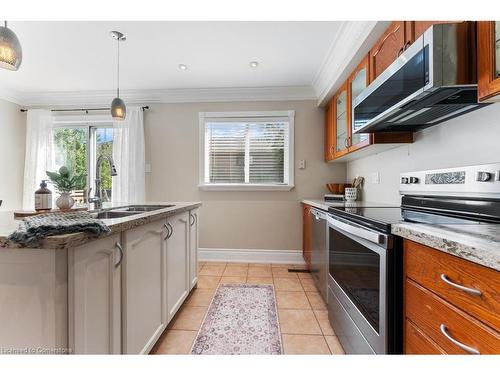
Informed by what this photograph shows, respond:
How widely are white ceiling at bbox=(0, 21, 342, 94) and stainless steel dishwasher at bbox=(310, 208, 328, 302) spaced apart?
5.32 ft

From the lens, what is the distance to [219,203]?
3385 mm

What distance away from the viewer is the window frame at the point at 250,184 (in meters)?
3.28

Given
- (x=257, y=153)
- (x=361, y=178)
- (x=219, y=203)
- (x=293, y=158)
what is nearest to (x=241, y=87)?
(x=257, y=153)

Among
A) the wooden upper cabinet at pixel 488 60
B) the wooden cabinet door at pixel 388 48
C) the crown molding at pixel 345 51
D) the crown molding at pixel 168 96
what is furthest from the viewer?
the crown molding at pixel 168 96

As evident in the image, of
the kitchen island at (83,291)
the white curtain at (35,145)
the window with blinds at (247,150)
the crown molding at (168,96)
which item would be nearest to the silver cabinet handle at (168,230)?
the kitchen island at (83,291)

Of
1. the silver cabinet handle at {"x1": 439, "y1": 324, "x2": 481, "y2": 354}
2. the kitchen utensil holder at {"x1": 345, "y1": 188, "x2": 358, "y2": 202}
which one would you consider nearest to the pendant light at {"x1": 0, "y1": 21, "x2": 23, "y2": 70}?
the silver cabinet handle at {"x1": 439, "y1": 324, "x2": 481, "y2": 354}

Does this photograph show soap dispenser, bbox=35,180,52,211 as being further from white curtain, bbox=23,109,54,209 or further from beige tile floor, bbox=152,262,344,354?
white curtain, bbox=23,109,54,209

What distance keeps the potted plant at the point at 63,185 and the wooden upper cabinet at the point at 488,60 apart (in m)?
2.19

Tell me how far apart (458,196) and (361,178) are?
5.93ft

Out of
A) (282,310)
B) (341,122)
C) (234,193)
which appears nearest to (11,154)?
(234,193)

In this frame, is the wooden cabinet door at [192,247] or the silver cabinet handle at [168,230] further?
the wooden cabinet door at [192,247]

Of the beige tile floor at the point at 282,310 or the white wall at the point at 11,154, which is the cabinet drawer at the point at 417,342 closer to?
the beige tile floor at the point at 282,310

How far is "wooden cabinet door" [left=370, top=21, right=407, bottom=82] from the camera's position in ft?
4.79
